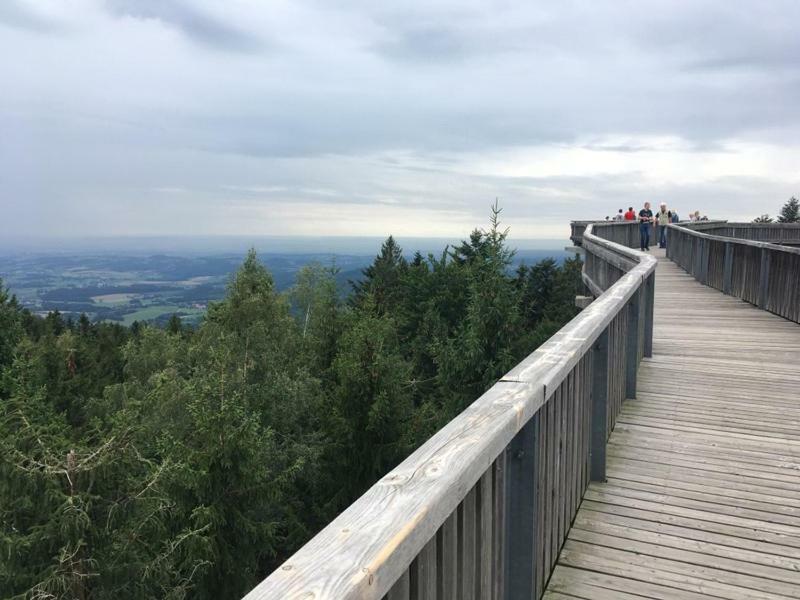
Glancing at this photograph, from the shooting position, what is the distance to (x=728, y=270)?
14039 millimetres

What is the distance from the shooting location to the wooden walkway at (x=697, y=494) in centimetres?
320

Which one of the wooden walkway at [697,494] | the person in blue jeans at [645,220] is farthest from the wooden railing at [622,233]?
the wooden walkway at [697,494]

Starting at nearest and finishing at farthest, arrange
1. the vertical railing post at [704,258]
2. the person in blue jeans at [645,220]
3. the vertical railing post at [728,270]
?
1. the vertical railing post at [728,270]
2. the vertical railing post at [704,258]
3. the person in blue jeans at [645,220]

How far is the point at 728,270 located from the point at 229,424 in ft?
47.2

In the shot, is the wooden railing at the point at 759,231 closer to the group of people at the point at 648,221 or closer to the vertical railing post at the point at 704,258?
the group of people at the point at 648,221

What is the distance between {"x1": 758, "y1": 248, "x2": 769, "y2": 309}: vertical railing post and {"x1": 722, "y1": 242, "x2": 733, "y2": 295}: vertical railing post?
1870 millimetres

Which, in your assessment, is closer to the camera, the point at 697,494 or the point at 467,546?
the point at 467,546

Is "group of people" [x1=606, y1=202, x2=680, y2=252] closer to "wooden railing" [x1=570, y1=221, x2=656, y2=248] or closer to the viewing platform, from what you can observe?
"wooden railing" [x1=570, y1=221, x2=656, y2=248]

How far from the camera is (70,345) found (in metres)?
45.1

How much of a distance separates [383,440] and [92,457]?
50.5 feet

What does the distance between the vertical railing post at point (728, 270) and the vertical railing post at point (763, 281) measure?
1870 mm

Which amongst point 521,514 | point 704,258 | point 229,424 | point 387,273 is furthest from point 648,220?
point 387,273

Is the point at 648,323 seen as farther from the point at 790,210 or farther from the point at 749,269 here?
the point at 790,210

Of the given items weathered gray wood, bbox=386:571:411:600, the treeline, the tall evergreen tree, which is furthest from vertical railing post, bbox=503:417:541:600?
the tall evergreen tree
